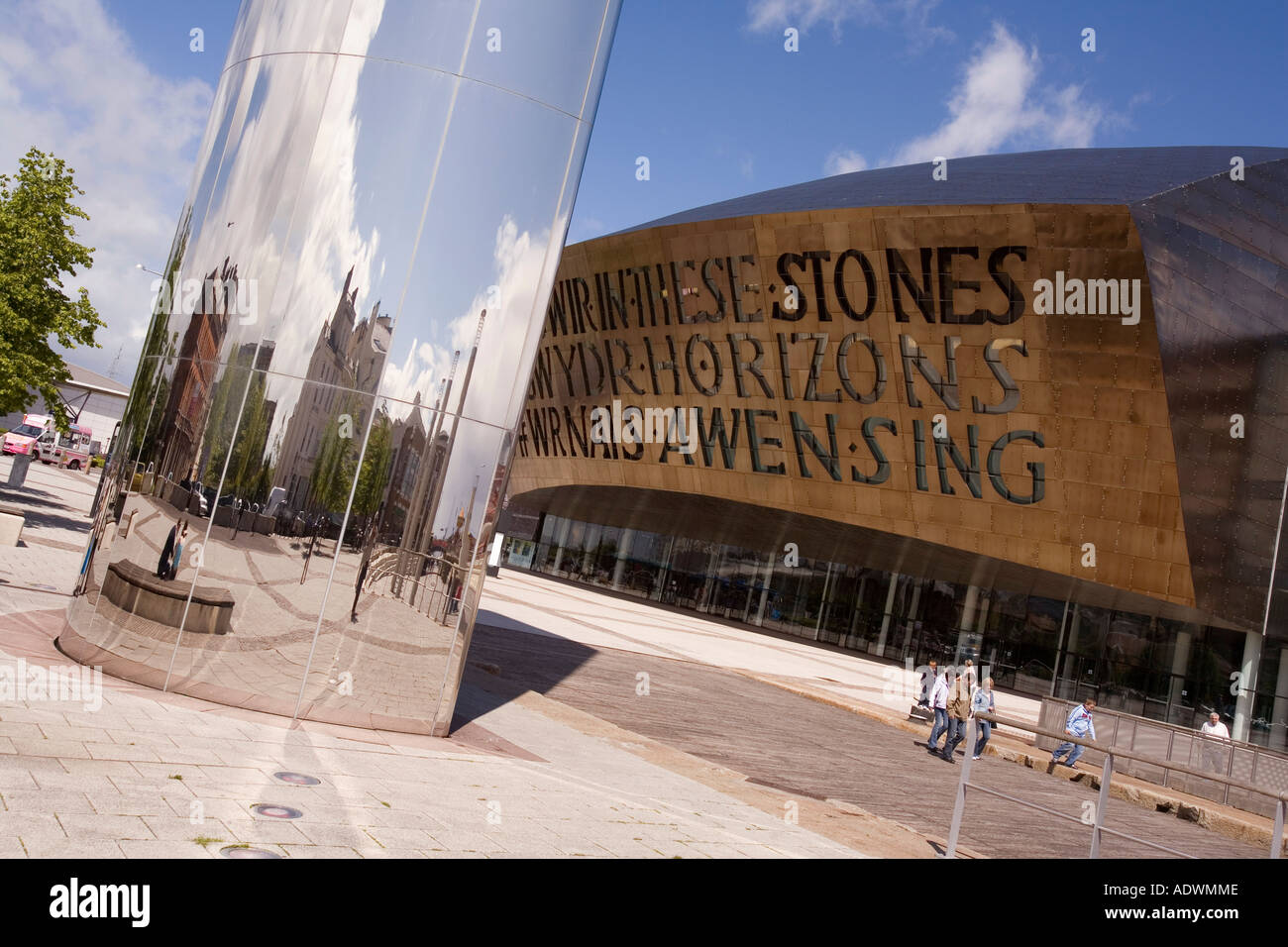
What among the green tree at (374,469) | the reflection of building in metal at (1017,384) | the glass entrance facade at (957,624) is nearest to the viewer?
the green tree at (374,469)

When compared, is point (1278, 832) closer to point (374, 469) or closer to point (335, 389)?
point (374, 469)

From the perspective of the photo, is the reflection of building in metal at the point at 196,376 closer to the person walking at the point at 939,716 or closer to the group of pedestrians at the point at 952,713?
the group of pedestrians at the point at 952,713

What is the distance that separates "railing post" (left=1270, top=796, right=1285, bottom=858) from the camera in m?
6.99

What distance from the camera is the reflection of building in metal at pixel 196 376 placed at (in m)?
8.24

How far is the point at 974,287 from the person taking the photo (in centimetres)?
2750

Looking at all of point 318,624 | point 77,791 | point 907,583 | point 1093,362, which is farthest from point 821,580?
point 77,791

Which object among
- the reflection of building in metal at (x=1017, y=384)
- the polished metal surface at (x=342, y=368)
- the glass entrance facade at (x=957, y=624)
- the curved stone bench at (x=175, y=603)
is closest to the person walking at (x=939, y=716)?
the polished metal surface at (x=342, y=368)

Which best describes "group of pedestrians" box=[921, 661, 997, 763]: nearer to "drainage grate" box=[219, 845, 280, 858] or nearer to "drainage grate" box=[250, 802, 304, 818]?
"drainage grate" box=[250, 802, 304, 818]

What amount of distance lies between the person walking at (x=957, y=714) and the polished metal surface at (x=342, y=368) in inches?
415

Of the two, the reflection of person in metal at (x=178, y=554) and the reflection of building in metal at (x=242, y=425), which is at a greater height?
the reflection of building in metal at (x=242, y=425)

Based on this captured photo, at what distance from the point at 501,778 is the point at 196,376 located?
14.8ft

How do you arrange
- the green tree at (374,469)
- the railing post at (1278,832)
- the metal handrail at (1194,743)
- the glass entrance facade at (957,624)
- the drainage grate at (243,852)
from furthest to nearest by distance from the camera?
the glass entrance facade at (957,624) → the metal handrail at (1194,743) → the green tree at (374,469) → the railing post at (1278,832) → the drainage grate at (243,852)

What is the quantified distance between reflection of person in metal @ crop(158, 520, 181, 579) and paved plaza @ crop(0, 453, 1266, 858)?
372 mm
